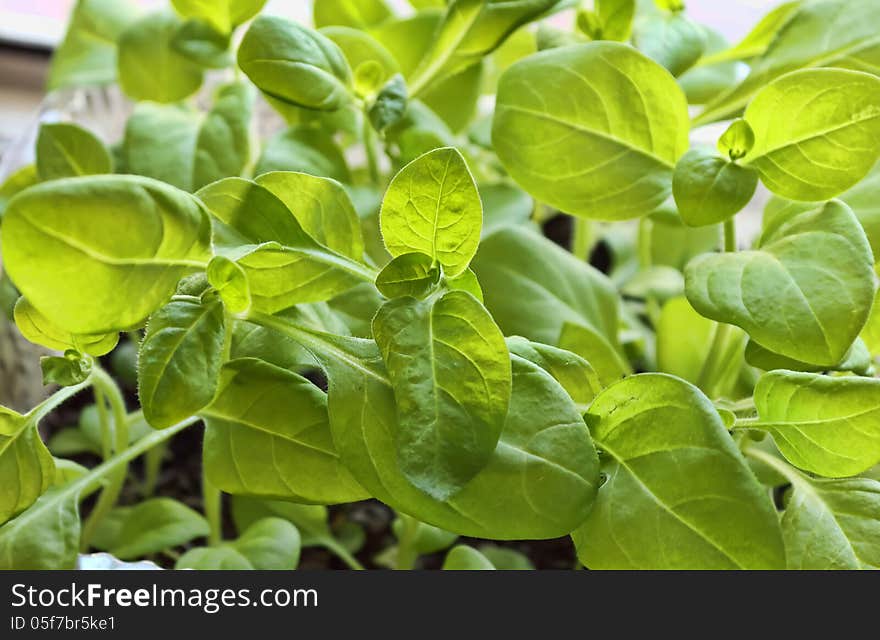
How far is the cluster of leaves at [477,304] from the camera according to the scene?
29 centimetres

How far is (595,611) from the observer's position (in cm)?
32

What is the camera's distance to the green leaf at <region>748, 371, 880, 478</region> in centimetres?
32

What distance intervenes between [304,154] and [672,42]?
0.62 feet

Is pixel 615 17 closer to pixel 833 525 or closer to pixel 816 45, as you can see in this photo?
pixel 816 45

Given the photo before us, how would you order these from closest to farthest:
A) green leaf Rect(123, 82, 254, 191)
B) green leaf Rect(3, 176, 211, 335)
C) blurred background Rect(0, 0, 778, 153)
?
green leaf Rect(3, 176, 211, 335) < green leaf Rect(123, 82, 254, 191) < blurred background Rect(0, 0, 778, 153)

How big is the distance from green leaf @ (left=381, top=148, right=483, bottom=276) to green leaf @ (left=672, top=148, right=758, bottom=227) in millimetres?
94

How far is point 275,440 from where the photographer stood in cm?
35

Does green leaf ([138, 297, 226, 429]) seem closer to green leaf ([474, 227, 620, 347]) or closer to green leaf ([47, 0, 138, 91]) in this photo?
green leaf ([474, 227, 620, 347])

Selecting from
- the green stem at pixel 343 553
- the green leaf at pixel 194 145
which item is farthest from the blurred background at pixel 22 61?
the green stem at pixel 343 553

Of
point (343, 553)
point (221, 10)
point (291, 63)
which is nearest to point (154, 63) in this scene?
point (221, 10)

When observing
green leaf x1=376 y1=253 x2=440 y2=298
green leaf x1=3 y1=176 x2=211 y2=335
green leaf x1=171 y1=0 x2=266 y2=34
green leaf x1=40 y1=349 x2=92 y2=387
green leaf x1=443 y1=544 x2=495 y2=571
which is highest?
green leaf x1=171 y1=0 x2=266 y2=34

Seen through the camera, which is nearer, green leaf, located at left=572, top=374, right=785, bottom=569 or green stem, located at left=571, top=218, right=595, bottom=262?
green leaf, located at left=572, top=374, right=785, bottom=569

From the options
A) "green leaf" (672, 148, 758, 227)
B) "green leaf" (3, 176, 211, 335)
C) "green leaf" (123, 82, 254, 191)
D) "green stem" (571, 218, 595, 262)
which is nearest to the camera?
"green leaf" (3, 176, 211, 335)

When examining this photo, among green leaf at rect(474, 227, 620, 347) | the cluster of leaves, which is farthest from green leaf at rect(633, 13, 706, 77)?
green leaf at rect(474, 227, 620, 347)
